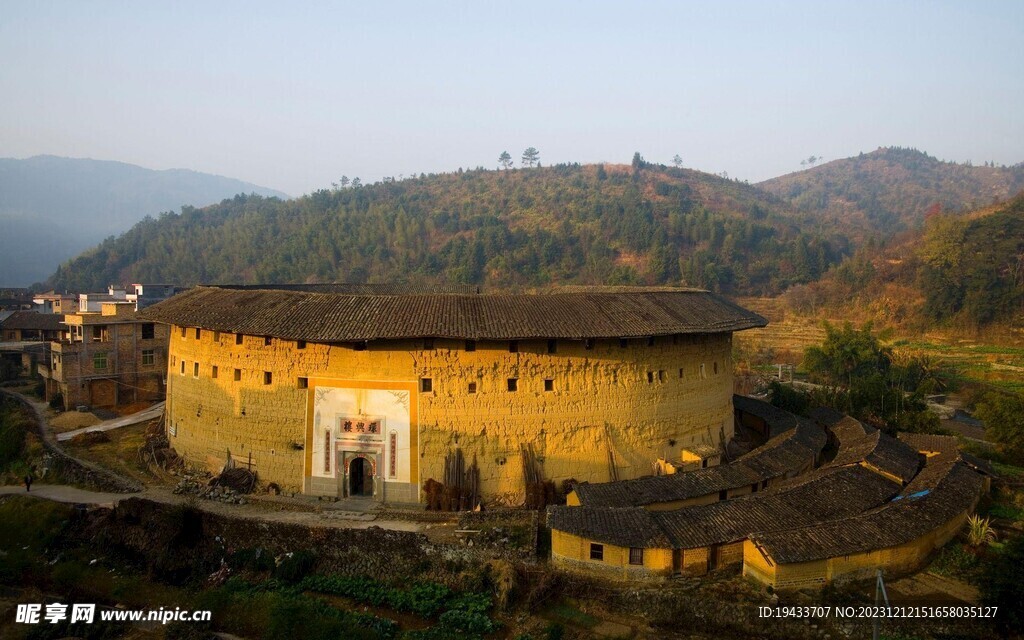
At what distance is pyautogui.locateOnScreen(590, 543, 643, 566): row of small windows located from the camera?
1307 cm

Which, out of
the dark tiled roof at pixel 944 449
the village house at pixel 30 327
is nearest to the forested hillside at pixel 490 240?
the village house at pixel 30 327

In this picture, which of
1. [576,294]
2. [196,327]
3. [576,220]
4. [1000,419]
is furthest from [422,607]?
[576,220]

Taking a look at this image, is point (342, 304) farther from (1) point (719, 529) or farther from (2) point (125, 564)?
(1) point (719, 529)

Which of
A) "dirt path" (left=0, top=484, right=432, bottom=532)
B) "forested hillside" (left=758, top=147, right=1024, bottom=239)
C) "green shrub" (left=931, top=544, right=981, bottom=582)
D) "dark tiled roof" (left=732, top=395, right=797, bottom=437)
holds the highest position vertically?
"forested hillside" (left=758, top=147, right=1024, bottom=239)

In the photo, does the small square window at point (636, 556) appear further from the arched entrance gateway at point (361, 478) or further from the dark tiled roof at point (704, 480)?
the arched entrance gateway at point (361, 478)

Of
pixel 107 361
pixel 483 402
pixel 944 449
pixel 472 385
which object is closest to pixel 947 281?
pixel 944 449

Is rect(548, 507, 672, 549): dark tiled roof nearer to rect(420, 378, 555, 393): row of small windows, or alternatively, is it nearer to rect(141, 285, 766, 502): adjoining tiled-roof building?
rect(141, 285, 766, 502): adjoining tiled-roof building

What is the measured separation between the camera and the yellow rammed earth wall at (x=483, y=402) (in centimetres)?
1708

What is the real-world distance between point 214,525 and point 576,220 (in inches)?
3135

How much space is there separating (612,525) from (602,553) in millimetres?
568

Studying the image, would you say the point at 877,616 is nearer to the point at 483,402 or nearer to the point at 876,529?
the point at 876,529

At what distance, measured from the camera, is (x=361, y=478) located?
17875 mm

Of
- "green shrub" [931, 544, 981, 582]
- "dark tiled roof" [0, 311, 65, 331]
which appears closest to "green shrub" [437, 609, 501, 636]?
"green shrub" [931, 544, 981, 582]

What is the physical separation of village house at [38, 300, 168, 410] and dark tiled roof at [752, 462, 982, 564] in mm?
25750
